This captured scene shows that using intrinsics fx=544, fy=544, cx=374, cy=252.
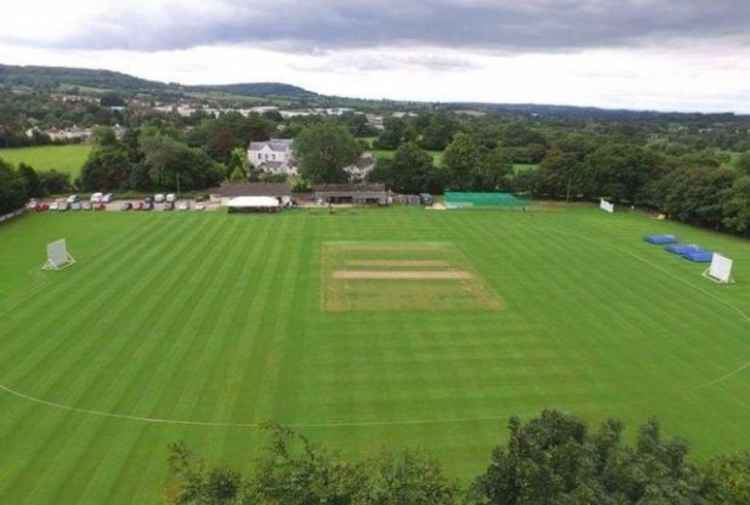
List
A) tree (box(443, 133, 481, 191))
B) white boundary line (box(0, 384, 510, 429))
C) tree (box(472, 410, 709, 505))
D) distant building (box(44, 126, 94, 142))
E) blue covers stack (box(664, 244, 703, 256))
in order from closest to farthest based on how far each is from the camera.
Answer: tree (box(472, 410, 709, 505)) < white boundary line (box(0, 384, 510, 429)) < blue covers stack (box(664, 244, 703, 256)) < tree (box(443, 133, 481, 191)) < distant building (box(44, 126, 94, 142))

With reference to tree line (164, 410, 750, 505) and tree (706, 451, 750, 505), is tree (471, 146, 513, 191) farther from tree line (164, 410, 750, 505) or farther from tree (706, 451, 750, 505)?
tree line (164, 410, 750, 505)

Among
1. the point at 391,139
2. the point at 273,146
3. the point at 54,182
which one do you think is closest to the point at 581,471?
the point at 54,182

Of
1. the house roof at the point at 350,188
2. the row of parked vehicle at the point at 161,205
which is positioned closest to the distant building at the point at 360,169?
the house roof at the point at 350,188

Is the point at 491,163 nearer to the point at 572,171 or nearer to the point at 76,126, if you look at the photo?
the point at 572,171

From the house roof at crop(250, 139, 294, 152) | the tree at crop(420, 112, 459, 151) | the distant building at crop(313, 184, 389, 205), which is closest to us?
the distant building at crop(313, 184, 389, 205)

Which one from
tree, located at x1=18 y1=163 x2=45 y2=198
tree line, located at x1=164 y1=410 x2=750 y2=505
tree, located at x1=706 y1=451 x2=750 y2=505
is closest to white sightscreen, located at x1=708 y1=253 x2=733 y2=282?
tree, located at x1=706 y1=451 x2=750 y2=505

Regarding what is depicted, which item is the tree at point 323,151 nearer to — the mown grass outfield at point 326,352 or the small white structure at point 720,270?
the mown grass outfield at point 326,352
